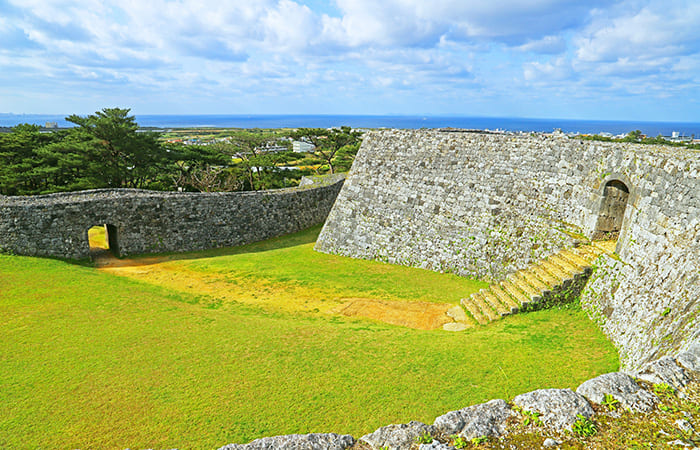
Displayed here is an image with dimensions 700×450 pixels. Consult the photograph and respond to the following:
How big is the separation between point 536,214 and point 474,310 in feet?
11.6

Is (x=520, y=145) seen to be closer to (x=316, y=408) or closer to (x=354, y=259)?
(x=354, y=259)

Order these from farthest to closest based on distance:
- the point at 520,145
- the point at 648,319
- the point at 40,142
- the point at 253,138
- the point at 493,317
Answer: the point at 253,138 < the point at 40,142 < the point at 520,145 < the point at 493,317 < the point at 648,319

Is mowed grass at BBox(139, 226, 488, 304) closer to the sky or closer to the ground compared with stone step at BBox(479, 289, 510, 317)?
closer to the ground

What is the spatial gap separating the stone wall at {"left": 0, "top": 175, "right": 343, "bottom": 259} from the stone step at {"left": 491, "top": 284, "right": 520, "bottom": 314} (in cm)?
1116

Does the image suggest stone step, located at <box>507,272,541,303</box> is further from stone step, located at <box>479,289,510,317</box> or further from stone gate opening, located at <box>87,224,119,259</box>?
stone gate opening, located at <box>87,224,119,259</box>

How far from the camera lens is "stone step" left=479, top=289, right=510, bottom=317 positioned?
30.1 feet

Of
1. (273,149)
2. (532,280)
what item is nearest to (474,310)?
(532,280)

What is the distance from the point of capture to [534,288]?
939cm

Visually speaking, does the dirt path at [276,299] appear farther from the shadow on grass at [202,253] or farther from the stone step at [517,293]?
the stone step at [517,293]

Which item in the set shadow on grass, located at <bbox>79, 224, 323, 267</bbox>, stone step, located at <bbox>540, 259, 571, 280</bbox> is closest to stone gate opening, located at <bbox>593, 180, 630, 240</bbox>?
stone step, located at <bbox>540, 259, 571, 280</bbox>

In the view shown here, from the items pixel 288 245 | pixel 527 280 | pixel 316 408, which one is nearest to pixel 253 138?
pixel 288 245

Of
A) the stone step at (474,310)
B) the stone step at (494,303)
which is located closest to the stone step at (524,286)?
the stone step at (494,303)

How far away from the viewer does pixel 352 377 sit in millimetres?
6348

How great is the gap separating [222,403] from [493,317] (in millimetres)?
6221
